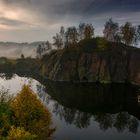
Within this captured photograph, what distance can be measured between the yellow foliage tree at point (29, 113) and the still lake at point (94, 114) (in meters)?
12.8

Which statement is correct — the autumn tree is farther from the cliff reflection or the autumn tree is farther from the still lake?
the cliff reflection

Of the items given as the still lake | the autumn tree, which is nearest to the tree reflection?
the still lake

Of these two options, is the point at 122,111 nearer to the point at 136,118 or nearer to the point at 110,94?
the point at 136,118

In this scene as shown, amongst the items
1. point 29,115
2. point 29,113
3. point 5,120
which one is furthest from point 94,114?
point 5,120

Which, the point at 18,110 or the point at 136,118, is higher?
the point at 18,110

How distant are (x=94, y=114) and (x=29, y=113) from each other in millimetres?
59982

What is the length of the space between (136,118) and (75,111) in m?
24.4

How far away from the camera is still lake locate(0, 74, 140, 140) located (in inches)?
3231

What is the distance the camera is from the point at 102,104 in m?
127

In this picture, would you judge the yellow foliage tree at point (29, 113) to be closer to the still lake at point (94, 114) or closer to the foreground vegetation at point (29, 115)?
the foreground vegetation at point (29, 115)

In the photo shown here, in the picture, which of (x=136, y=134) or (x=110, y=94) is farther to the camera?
(x=110, y=94)

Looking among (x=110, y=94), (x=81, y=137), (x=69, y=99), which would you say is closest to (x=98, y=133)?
(x=81, y=137)

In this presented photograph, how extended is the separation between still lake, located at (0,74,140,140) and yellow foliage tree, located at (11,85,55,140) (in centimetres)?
1281

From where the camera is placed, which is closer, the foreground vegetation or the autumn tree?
the autumn tree
